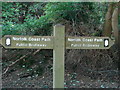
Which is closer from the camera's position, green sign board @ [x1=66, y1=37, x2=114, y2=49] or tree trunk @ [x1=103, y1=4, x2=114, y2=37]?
green sign board @ [x1=66, y1=37, x2=114, y2=49]

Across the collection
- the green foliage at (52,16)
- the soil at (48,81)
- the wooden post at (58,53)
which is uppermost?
the green foliage at (52,16)

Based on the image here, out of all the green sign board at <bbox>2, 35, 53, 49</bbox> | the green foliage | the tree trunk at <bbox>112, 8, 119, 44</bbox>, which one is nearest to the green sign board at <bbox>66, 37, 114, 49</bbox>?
the green sign board at <bbox>2, 35, 53, 49</bbox>

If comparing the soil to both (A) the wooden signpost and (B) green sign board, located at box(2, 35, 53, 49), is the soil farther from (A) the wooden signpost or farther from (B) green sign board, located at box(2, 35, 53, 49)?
(B) green sign board, located at box(2, 35, 53, 49)

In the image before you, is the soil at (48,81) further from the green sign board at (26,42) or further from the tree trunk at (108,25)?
the green sign board at (26,42)

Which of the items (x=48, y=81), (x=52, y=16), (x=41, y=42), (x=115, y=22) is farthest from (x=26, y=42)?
(x=115, y=22)

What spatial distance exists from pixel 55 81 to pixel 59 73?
A: 16 cm

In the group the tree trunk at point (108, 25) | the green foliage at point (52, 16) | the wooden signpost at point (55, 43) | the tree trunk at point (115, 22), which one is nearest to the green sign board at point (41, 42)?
the wooden signpost at point (55, 43)

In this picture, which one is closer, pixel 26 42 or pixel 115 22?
pixel 26 42

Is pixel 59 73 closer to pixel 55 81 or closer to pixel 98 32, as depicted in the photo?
pixel 55 81

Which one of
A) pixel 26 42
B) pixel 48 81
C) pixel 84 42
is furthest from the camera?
pixel 48 81

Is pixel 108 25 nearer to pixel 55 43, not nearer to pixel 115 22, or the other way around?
pixel 115 22

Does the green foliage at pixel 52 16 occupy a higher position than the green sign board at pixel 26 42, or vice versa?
the green foliage at pixel 52 16

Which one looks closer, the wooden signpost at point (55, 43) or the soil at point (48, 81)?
the wooden signpost at point (55, 43)

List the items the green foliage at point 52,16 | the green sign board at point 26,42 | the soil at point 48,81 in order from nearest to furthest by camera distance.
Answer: the green sign board at point 26,42 → the soil at point 48,81 → the green foliage at point 52,16
